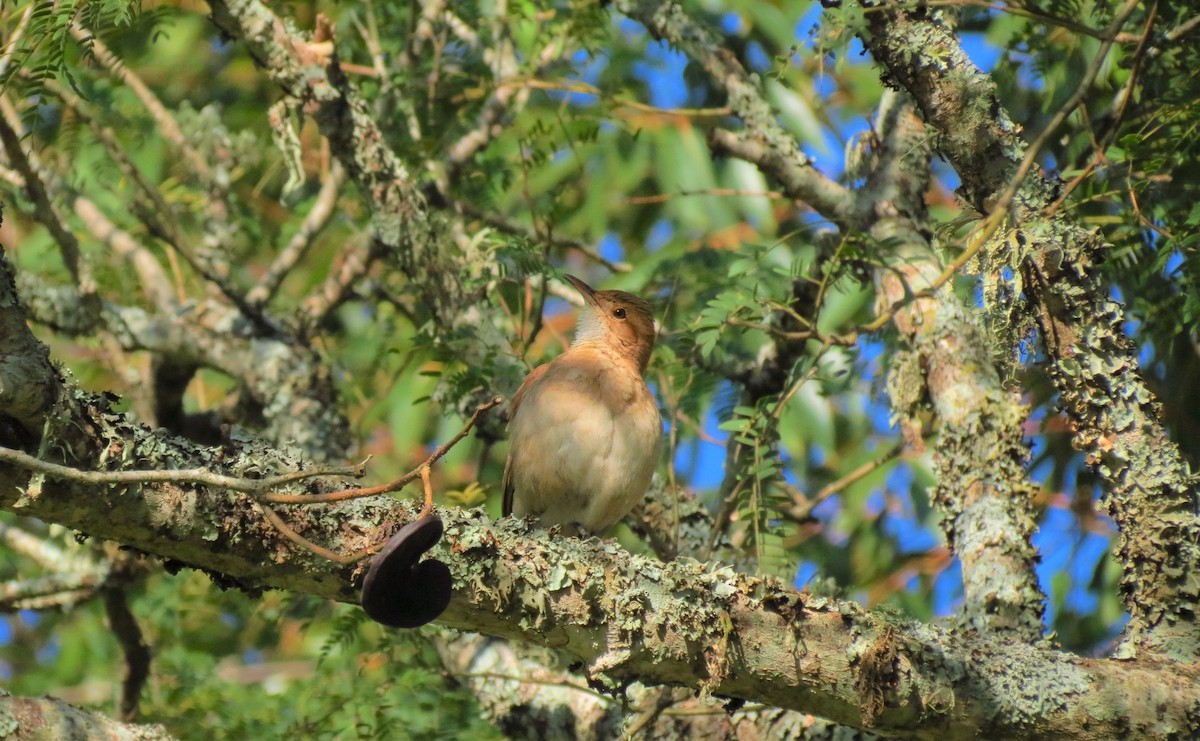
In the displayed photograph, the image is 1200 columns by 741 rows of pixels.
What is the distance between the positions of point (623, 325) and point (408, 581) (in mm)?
3930

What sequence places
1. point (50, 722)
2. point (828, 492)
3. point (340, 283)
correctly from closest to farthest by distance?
point (50, 722)
point (828, 492)
point (340, 283)

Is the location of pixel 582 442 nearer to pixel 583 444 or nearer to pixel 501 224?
pixel 583 444

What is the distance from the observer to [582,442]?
5.85m

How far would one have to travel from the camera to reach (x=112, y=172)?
782 centimetres

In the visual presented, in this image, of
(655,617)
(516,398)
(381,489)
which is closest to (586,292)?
(516,398)

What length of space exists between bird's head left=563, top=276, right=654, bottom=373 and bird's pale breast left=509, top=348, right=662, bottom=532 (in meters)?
0.65

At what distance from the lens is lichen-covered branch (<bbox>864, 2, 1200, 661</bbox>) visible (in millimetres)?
4172

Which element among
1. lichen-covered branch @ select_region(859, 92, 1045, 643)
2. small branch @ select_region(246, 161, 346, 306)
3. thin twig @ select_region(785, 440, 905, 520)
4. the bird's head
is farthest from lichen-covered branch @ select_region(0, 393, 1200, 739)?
small branch @ select_region(246, 161, 346, 306)

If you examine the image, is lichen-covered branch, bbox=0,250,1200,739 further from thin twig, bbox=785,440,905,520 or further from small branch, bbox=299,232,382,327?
small branch, bbox=299,232,382,327

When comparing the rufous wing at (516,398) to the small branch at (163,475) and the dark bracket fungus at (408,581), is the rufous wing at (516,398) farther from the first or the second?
the small branch at (163,475)

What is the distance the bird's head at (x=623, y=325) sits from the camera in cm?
676

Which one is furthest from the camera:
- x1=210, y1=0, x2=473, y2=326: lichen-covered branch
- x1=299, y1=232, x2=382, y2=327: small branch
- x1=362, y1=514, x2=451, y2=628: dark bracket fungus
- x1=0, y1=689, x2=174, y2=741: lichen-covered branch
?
x1=299, y1=232, x2=382, y2=327: small branch

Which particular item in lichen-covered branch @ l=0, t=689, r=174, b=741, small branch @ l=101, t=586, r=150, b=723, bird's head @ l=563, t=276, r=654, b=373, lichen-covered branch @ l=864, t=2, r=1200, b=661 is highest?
bird's head @ l=563, t=276, r=654, b=373

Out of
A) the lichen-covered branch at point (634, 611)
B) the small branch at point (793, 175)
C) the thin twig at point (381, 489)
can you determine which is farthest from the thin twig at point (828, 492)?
the thin twig at point (381, 489)
